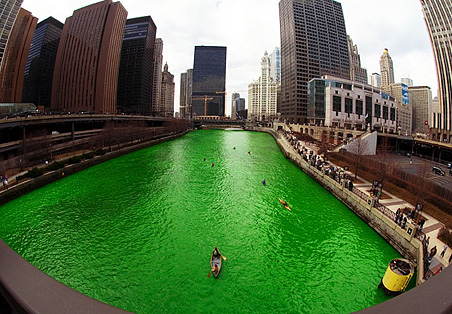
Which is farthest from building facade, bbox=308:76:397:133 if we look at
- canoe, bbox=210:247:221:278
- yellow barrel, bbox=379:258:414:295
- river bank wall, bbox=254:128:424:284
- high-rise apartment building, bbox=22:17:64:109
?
high-rise apartment building, bbox=22:17:64:109

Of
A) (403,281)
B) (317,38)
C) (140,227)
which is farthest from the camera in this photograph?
(317,38)

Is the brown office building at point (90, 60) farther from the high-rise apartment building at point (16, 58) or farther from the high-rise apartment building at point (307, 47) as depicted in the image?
the high-rise apartment building at point (307, 47)

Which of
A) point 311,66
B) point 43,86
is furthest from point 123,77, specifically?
point 311,66

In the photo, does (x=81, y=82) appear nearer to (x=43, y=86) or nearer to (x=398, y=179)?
(x=43, y=86)

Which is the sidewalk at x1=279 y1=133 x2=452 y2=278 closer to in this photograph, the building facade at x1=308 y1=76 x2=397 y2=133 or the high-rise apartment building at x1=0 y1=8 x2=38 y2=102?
the building facade at x1=308 y1=76 x2=397 y2=133

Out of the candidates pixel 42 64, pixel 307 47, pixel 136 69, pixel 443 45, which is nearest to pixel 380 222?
pixel 443 45

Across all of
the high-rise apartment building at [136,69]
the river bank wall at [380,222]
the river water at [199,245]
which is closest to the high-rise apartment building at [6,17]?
the river water at [199,245]
